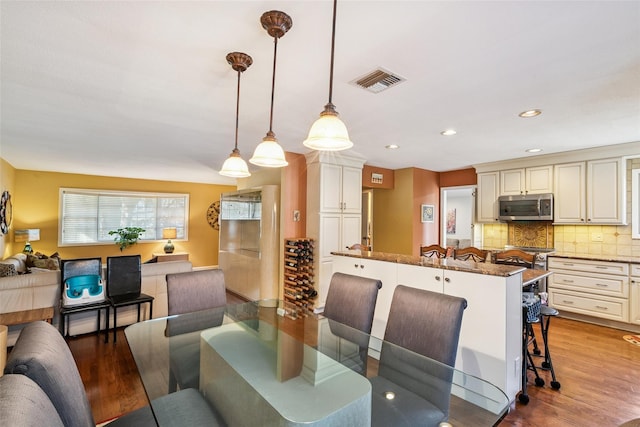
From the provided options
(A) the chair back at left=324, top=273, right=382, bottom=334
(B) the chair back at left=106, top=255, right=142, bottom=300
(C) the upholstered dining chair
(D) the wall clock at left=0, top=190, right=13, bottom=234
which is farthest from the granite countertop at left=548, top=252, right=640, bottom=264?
(D) the wall clock at left=0, top=190, right=13, bottom=234

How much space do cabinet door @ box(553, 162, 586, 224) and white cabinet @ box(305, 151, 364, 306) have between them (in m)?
2.94

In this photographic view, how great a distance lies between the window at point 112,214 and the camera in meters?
6.60

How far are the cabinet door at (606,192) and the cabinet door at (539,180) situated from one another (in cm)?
44

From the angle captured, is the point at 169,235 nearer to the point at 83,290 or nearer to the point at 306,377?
the point at 83,290

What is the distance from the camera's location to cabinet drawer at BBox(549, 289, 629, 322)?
376 cm

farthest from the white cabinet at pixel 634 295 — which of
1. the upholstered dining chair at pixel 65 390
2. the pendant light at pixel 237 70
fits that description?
the upholstered dining chair at pixel 65 390

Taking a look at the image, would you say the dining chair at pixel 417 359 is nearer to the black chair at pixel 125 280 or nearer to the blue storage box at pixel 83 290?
the black chair at pixel 125 280

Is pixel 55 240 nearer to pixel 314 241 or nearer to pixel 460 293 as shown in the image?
pixel 314 241

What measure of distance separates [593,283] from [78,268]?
626 cm

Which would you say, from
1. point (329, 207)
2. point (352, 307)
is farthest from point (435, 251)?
point (352, 307)

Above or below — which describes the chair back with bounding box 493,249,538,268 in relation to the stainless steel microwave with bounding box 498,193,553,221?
below

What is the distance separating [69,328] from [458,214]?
30.8ft

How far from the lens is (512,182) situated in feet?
16.1

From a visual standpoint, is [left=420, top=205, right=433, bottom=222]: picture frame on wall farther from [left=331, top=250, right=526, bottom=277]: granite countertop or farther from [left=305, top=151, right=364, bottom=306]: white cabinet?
[left=331, top=250, right=526, bottom=277]: granite countertop
